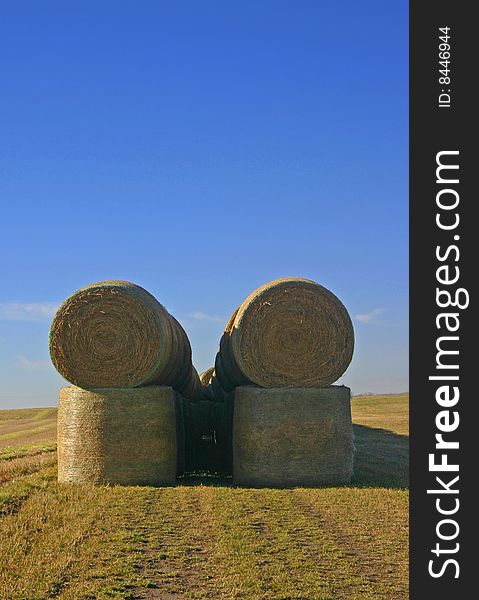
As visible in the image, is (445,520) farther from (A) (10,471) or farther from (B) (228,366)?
(A) (10,471)

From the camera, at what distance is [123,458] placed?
11.0 m

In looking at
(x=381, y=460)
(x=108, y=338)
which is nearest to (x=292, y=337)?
(x=108, y=338)

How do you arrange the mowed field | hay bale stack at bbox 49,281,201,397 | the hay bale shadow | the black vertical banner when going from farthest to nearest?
the hay bale shadow < hay bale stack at bbox 49,281,201,397 < the mowed field < the black vertical banner

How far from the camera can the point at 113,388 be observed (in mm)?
11055

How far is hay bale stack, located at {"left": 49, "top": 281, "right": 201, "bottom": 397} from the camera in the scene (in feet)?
36.3

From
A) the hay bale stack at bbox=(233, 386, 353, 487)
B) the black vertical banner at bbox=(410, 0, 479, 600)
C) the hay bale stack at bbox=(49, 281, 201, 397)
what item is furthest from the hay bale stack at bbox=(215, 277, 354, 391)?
the black vertical banner at bbox=(410, 0, 479, 600)

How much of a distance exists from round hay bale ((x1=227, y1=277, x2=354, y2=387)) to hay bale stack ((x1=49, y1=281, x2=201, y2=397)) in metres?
1.21

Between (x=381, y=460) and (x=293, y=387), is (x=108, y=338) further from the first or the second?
(x=381, y=460)

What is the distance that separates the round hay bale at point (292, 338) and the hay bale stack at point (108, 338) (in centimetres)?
121

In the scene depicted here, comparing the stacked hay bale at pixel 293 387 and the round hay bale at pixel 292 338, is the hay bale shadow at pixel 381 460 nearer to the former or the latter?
the stacked hay bale at pixel 293 387

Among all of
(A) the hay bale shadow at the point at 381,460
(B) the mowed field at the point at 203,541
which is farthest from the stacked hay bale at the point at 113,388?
(A) the hay bale shadow at the point at 381,460

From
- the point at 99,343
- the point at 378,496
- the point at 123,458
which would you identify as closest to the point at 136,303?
the point at 99,343

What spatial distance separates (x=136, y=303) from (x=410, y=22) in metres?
6.64

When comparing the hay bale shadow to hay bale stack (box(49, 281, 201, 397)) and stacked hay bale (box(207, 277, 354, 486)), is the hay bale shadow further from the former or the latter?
hay bale stack (box(49, 281, 201, 397))
